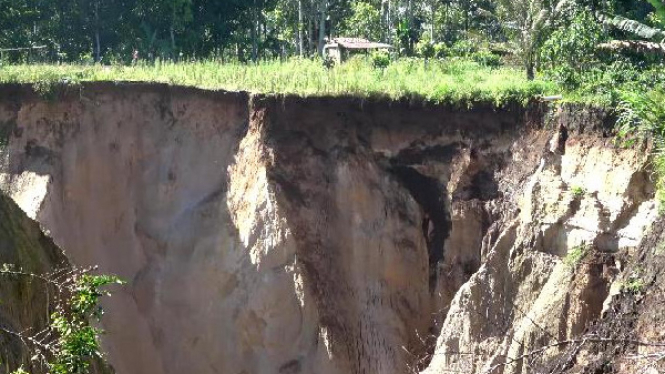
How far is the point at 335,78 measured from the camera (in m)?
20.1

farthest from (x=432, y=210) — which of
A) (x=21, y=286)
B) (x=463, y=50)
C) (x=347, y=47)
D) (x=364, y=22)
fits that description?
(x=364, y=22)

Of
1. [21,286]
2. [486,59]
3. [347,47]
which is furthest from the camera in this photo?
[347,47]

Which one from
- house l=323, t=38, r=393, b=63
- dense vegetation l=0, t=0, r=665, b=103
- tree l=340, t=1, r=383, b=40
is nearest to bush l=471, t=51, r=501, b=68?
dense vegetation l=0, t=0, r=665, b=103

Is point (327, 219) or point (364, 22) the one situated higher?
point (364, 22)

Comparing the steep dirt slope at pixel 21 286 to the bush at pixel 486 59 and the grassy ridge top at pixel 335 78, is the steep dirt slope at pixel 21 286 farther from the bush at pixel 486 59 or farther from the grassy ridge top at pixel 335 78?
the bush at pixel 486 59

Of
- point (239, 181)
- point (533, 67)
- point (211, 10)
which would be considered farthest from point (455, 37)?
point (239, 181)

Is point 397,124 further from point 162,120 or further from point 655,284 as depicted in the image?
point 655,284

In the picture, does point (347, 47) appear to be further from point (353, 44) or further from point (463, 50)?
point (463, 50)

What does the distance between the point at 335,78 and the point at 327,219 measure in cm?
284

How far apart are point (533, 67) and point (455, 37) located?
67.6ft

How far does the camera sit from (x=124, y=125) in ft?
70.7

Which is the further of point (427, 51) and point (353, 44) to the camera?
point (353, 44)

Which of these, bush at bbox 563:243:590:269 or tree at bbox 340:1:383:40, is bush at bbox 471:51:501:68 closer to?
bush at bbox 563:243:590:269

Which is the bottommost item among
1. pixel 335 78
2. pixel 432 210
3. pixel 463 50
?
pixel 432 210
